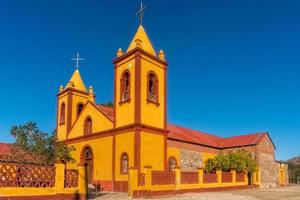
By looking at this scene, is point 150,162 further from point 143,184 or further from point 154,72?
point 154,72

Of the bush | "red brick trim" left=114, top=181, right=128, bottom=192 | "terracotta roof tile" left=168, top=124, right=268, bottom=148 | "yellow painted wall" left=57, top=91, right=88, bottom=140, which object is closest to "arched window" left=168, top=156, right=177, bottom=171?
the bush

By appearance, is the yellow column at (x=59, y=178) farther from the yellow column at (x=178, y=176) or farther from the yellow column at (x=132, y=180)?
the yellow column at (x=178, y=176)

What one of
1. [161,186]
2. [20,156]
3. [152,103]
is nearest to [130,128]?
[152,103]

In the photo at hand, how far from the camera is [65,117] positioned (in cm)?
3052

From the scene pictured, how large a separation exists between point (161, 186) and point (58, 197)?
694 cm

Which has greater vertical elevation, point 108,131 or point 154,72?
point 154,72

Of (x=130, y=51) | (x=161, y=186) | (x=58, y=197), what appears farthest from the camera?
(x=130, y=51)

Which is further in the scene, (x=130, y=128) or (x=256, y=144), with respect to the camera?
(x=256, y=144)

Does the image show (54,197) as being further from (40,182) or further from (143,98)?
(143,98)

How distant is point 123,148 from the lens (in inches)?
889

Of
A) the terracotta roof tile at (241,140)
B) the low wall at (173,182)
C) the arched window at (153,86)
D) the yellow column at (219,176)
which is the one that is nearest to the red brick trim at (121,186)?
the low wall at (173,182)

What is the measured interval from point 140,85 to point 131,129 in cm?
302

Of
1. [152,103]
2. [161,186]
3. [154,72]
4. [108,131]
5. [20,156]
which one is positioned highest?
[154,72]

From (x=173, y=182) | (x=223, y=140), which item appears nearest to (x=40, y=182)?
(x=173, y=182)
